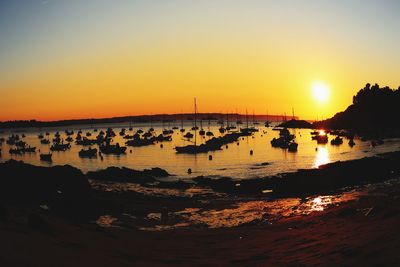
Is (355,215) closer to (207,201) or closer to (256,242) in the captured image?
(256,242)

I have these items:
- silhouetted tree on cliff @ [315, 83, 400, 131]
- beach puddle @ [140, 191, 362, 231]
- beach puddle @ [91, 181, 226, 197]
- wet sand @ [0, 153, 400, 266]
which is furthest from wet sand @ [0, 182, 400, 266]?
silhouetted tree on cliff @ [315, 83, 400, 131]

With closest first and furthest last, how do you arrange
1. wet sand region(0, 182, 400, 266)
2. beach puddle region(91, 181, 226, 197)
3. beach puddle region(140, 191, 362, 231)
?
wet sand region(0, 182, 400, 266), beach puddle region(140, 191, 362, 231), beach puddle region(91, 181, 226, 197)

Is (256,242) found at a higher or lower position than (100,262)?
lower

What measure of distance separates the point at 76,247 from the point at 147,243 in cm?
432


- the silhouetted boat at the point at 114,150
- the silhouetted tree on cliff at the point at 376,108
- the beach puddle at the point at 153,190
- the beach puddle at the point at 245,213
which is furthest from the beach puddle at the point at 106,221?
the silhouetted tree on cliff at the point at 376,108

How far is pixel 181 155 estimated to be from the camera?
93625 millimetres

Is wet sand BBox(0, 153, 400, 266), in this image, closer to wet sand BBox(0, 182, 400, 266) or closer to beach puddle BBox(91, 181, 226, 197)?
wet sand BBox(0, 182, 400, 266)

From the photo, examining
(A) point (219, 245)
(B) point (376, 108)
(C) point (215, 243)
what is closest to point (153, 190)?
(C) point (215, 243)

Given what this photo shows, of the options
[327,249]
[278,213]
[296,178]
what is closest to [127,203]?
[278,213]

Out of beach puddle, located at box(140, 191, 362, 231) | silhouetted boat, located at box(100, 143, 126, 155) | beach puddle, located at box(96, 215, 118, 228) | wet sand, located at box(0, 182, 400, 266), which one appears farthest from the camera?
silhouetted boat, located at box(100, 143, 126, 155)

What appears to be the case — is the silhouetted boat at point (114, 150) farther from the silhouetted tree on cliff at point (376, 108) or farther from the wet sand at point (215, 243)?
the silhouetted tree on cliff at point (376, 108)

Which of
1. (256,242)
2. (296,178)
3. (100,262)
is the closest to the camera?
(100,262)

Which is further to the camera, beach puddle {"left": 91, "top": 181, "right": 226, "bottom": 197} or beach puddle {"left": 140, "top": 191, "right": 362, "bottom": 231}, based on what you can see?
beach puddle {"left": 91, "top": 181, "right": 226, "bottom": 197}

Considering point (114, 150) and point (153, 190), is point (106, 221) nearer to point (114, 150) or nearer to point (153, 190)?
point (153, 190)
